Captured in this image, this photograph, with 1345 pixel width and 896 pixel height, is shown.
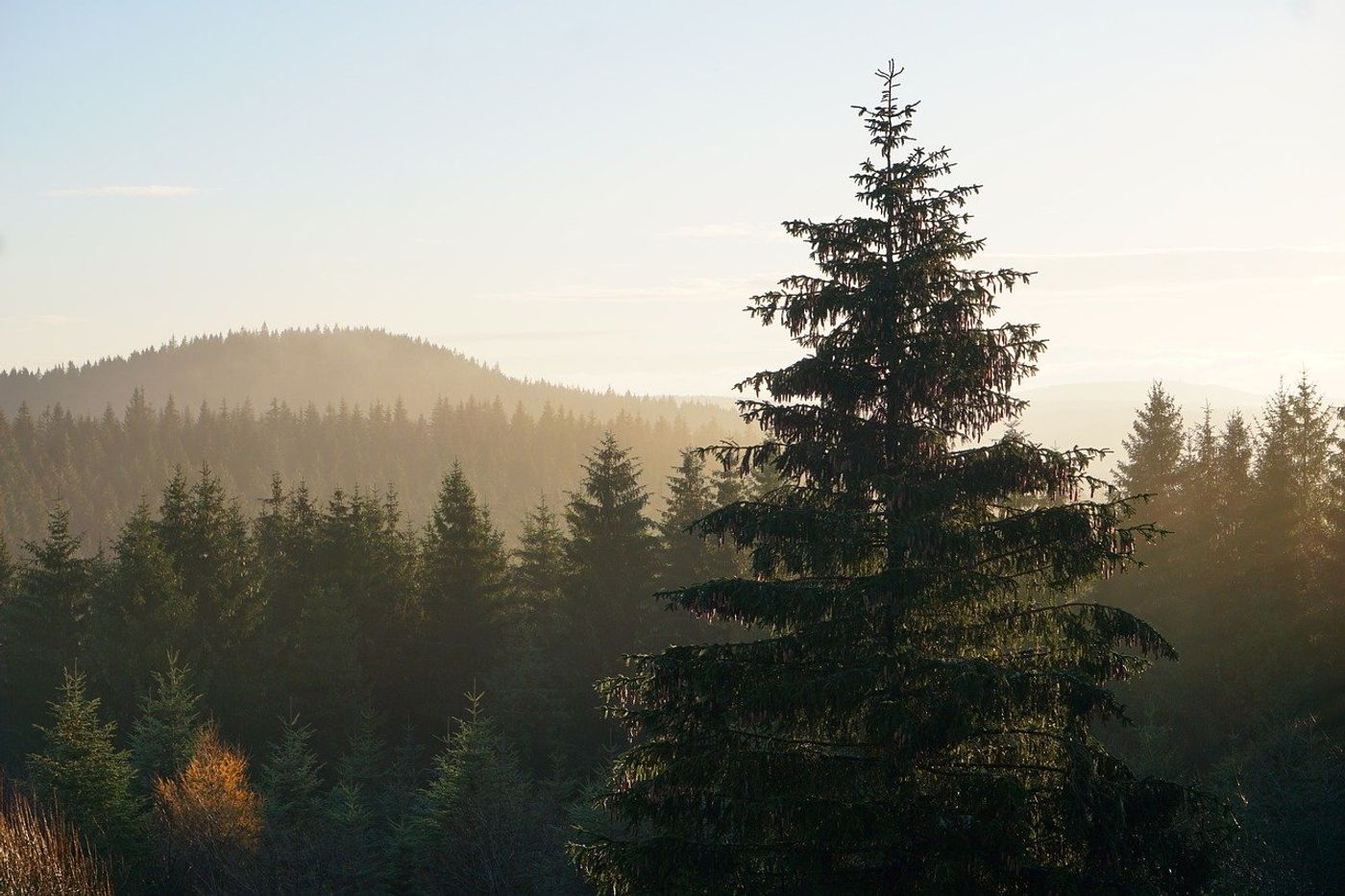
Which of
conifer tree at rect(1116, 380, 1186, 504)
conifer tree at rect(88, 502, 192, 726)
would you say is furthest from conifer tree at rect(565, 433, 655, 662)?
conifer tree at rect(1116, 380, 1186, 504)

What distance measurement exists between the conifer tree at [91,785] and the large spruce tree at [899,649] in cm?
2193

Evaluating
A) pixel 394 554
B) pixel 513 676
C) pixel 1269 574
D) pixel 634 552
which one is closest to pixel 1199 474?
pixel 1269 574

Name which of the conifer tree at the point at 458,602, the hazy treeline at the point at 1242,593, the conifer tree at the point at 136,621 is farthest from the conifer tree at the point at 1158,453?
the conifer tree at the point at 136,621

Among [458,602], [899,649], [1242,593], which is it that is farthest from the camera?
[458,602]

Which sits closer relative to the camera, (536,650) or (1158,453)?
(536,650)

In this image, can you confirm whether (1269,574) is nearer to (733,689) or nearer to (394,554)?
(733,689)

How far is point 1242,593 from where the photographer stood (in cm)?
3878

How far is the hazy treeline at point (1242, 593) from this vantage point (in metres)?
31.9

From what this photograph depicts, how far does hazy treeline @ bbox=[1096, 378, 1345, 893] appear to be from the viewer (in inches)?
1257

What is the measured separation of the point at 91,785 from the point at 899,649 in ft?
85.7

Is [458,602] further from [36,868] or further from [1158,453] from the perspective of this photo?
[36,868]

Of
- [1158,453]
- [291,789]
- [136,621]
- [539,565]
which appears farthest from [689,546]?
[136,621]

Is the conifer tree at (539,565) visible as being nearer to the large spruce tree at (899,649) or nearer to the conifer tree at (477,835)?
the conifer tree at (477,835)

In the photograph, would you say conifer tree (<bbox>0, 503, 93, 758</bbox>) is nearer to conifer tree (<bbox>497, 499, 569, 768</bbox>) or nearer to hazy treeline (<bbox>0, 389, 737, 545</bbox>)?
conifer tree (<bbox>497, 499, 569, 768</bbox>)
